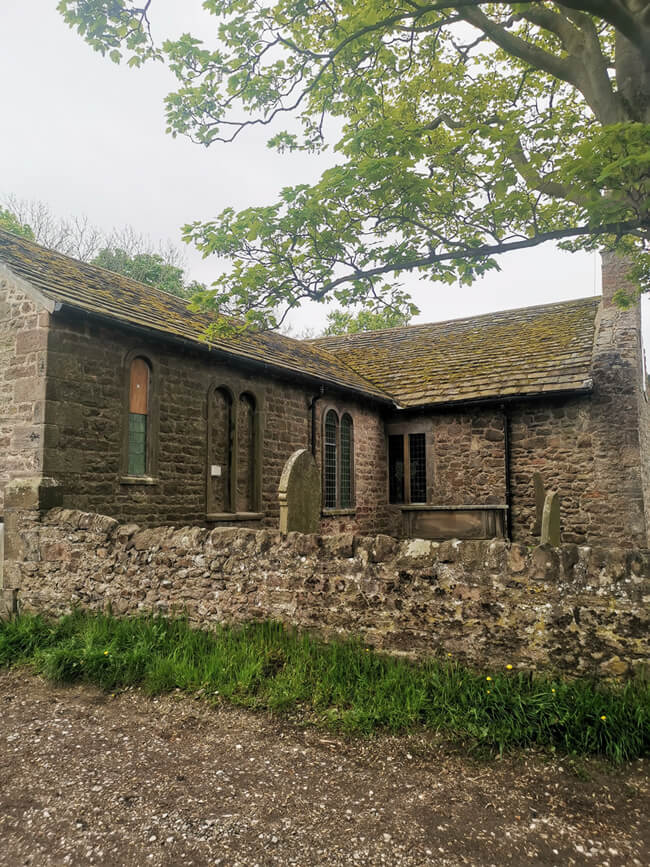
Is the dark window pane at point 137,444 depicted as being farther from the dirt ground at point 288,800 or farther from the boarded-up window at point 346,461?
the boarded-up window at point 346,461

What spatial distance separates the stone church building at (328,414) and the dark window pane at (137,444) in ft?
0.08

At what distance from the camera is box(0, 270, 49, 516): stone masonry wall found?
8.02 meters

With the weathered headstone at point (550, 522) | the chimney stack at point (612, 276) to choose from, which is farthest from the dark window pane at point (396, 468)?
the weathered headstone at point (550, 522)

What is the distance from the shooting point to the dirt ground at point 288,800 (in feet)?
10.2

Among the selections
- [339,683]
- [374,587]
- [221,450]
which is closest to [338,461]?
[221,450]

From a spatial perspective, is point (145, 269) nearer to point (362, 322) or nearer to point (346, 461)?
point (362, 322)

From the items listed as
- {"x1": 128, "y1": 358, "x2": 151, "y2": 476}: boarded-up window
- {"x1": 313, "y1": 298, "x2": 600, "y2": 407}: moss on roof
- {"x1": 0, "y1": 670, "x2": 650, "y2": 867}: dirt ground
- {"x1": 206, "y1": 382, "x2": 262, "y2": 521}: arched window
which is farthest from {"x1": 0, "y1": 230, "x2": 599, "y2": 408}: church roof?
{"x1": 0, "y1": 670, "x2": 650, "y2": 867}: dirt ground

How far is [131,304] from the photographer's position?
34.0 feet

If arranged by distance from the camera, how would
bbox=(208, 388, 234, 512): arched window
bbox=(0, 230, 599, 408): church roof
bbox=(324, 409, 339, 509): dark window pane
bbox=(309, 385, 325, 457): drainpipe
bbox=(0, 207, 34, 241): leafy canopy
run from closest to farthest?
bbox=(0, 230, 599, 408): church roof → bbox=(208, 388, 234, 512): arched window → bbox=(309, 385, 325, 457): drainpipe → bbox=(324, 409, 339, 509): dark window pane → bbox=(0, 207, 34, 241): leafy canopy

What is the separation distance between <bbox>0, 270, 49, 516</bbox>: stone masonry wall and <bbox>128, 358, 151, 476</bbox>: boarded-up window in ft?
4.90

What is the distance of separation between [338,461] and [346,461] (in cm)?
44

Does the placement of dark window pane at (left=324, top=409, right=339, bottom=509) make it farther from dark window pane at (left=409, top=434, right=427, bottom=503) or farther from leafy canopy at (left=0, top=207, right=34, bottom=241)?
leafy canopy at (left=0, top=207, right=34, bottom=241)

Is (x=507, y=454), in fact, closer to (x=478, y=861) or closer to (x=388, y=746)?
(x=388, y=746)

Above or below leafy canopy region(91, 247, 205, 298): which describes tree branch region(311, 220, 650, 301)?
below
